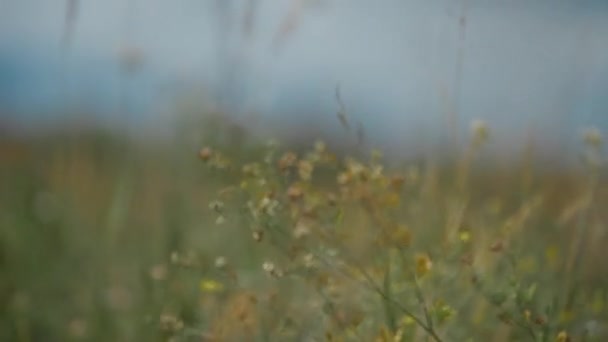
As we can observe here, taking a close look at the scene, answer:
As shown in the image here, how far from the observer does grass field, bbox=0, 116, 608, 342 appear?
2.07 meters

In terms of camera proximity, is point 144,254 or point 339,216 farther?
point 144,254

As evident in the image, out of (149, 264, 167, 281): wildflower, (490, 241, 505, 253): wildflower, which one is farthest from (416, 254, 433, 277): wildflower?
(149, 264, 167, 281): wildflower

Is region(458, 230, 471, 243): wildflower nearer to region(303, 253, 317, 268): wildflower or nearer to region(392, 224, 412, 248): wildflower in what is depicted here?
region(392, 224, 412, 248): wildflower

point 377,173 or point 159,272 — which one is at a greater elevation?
point 377,173

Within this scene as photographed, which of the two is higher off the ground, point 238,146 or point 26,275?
point 238,146

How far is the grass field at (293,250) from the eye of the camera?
207 cm

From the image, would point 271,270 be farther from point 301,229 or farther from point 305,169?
point 305,169

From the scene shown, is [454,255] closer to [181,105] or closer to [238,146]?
[238,146]

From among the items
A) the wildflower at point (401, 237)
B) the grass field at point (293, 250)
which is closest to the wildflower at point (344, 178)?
the grass field at point (293, 250)

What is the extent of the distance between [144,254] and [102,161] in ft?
6.06

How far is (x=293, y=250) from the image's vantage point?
2.11m

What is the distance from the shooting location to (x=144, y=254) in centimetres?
379

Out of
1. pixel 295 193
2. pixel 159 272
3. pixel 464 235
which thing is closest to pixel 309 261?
pixel 295 193

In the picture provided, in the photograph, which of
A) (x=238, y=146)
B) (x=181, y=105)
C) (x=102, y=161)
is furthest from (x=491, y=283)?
(x=102, y=161)
